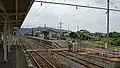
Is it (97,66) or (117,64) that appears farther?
(97,66)

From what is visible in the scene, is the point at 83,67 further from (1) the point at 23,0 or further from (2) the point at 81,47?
(2) the point at 81,47

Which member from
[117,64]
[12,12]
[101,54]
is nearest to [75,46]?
[101,54]

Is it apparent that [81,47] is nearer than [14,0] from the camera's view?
No

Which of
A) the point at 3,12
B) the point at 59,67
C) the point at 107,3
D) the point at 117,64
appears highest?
the point at 107,3

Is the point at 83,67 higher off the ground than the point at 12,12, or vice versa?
the point at 12,12

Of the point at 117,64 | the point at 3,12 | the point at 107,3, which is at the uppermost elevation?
the point at 107,3

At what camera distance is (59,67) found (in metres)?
14.1

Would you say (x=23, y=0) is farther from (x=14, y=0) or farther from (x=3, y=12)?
(x=3, y=12)

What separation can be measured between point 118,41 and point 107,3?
12.8 meters

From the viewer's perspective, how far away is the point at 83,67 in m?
14.0

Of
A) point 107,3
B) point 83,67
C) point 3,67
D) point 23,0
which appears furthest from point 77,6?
point 107,3

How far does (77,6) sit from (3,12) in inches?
213

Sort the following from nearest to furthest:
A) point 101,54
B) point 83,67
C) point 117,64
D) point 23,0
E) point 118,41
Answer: point 117,64 → point 23,0 → point 83,67 → point 101,54 → point 118,41

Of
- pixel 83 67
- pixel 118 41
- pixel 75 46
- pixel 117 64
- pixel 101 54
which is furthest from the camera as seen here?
pixel 118 41
